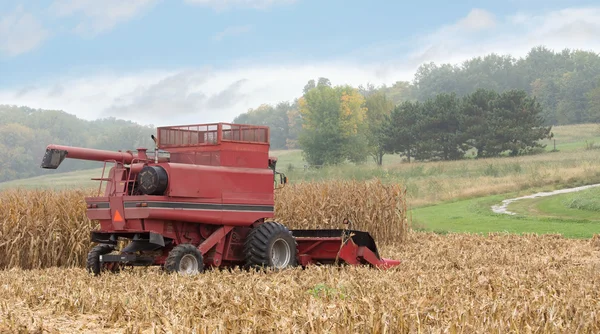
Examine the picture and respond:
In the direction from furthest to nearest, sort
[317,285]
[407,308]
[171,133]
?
[171,133] → [317,285] → [407,308]

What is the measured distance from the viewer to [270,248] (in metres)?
12.6

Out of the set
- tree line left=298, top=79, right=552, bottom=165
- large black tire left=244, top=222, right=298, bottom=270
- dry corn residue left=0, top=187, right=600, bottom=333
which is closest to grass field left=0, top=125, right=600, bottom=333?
dry corn residue left=0, top=187, right=600, bottom=333

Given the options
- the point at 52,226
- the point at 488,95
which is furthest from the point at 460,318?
the point at 488,95

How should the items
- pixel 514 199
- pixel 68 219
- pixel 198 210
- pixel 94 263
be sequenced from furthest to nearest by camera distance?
pixel 514 199, pixel 68 219, pixel 94 263, pixel 198 210

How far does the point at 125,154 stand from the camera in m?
12.2

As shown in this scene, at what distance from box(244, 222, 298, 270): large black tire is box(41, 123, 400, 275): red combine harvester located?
0.05 feet

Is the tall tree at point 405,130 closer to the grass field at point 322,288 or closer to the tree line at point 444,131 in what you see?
the tree line at point 444,131

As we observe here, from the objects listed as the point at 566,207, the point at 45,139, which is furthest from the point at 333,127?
the point at 566,207

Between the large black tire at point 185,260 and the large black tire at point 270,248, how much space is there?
1.06 m

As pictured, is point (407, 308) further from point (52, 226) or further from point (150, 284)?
point (52, 226)

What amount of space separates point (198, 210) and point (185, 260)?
0.86 metres

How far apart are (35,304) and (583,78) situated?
12922 cm

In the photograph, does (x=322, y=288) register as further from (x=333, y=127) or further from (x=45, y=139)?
(x=45, y=139)

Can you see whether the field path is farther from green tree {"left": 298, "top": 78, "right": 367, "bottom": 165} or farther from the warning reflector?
green tree {"left": 298, "top": 78, "right": 367, "bottom": 165}
